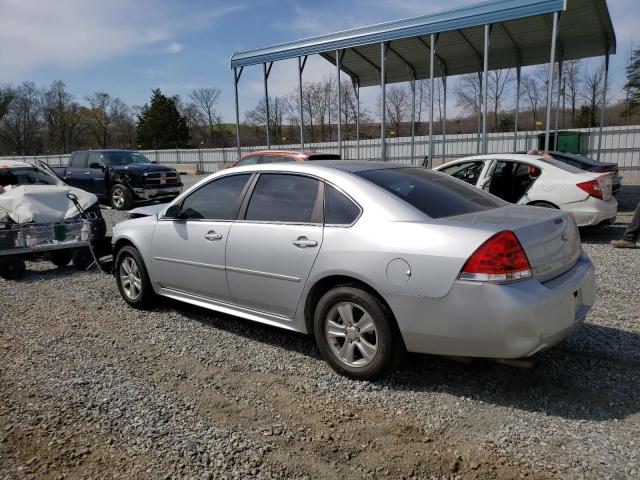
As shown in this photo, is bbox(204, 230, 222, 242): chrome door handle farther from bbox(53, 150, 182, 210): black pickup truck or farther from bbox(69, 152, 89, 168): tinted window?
bbox(69, 152, 89, 168): tinted window

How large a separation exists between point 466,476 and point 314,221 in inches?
76.8

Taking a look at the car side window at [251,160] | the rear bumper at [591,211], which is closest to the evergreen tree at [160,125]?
the car side window at [251,160]

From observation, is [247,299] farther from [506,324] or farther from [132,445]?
[506,324]

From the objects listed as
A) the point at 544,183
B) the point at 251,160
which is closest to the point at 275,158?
the point at 251,160

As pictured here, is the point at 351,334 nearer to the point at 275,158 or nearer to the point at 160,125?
the point at 275,158

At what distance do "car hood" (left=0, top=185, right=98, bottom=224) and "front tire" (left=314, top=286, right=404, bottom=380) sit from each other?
5.71 metres

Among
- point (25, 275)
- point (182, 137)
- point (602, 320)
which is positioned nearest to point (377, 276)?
point (602, 320)

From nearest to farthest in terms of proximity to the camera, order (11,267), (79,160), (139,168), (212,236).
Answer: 1. (212,236)
2. (11,267)
3. (139,168)
4. (79,160)

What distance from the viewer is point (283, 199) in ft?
12.9

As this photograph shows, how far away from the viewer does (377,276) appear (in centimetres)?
314

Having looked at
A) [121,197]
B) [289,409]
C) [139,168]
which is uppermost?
[139,168]

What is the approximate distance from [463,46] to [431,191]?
16.3 meters

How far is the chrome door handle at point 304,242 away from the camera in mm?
3512

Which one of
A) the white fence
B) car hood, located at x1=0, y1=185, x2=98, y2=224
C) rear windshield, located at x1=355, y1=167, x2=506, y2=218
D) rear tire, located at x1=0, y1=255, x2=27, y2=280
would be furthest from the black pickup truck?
rear windshield, located at x1=355, y1=167, x2=506, y2=218
